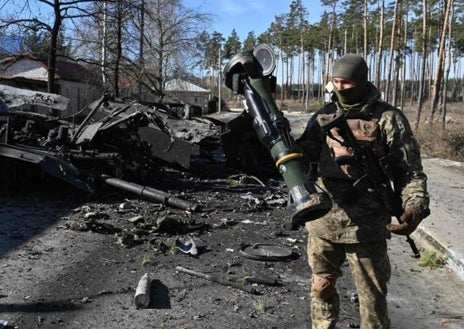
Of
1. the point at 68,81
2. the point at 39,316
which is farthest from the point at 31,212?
the point at 68,81

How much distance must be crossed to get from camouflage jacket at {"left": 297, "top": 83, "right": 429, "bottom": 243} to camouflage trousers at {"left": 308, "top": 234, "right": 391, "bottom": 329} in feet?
0.25

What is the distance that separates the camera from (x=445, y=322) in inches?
184

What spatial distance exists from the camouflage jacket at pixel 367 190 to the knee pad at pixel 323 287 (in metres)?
0.27

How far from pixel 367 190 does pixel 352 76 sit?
0.66m

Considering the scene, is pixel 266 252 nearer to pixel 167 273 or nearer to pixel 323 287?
pixel 167 273

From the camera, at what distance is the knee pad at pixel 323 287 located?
353 cm

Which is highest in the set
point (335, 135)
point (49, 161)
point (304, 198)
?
point (335, 135)

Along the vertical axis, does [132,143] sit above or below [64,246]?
above

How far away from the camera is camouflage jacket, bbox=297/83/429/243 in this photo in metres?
3.28

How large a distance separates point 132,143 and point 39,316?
6615 millimetres

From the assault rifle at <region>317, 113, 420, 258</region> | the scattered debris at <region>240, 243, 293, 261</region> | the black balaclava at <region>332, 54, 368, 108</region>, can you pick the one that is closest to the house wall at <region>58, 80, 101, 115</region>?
the scattered debris at <region>240, 243, 293, 261</region>

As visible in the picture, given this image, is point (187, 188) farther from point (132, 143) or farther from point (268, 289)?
point (268, 289)

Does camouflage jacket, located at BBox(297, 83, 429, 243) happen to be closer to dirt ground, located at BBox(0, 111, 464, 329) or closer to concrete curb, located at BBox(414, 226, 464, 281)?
dirt ground, located at BBox(0, 111, 464, 329)

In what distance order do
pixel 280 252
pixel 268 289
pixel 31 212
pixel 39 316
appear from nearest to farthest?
pixel 39 316 < pixel 268 289 < pixel 280 252 < pixel 31 212
